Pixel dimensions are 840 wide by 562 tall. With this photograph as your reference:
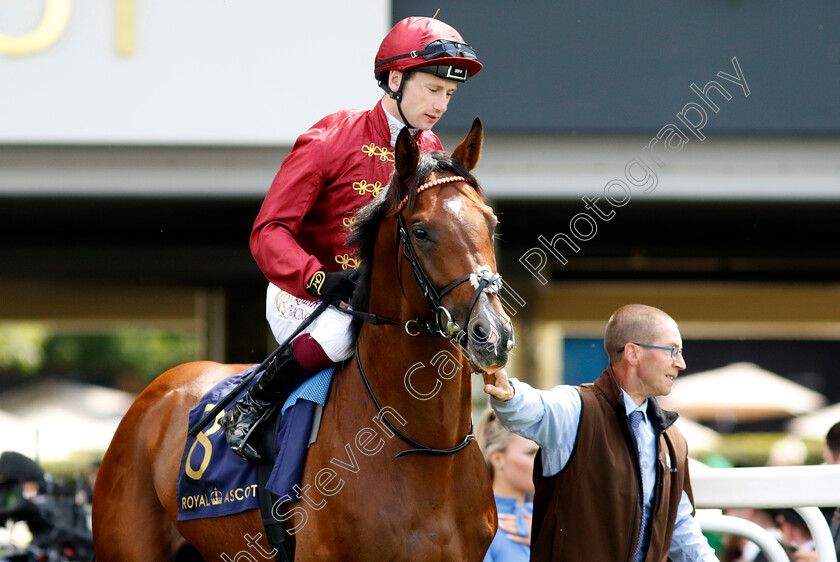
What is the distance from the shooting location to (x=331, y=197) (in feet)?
10.5

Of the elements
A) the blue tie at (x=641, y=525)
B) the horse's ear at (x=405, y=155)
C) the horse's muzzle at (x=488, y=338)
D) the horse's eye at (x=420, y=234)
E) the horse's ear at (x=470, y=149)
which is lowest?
the blue tie at (x=641, y=525)

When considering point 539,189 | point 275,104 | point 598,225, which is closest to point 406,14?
point 275,104

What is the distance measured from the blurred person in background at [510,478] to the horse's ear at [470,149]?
4.64ft

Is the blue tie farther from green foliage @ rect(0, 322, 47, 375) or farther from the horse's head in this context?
green foliage @ rect(0, 322, 47, 375)

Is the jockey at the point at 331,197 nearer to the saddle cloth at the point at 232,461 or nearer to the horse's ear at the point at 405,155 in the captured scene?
the saddle cloth at the point at 232,461

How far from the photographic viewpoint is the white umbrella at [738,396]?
11.2 m

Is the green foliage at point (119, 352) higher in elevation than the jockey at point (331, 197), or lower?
lower

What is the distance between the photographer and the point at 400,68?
3.00 m

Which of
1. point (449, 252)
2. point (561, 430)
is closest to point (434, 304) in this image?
point (449, 252)

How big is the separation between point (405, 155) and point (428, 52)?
0.39 meters

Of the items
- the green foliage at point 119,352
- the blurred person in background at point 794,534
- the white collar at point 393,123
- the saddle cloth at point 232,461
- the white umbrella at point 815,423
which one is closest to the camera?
the saddle cloth at point 232,461

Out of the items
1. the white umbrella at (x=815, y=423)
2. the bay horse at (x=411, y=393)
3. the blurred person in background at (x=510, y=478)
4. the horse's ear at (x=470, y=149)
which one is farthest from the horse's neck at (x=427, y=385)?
the white umbrella at (x=815, y=423)

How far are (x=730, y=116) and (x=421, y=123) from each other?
480cm

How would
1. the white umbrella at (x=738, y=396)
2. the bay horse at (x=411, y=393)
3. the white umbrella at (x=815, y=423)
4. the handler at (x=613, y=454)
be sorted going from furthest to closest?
the white umbrella at (x=738, y=396)
the white umbrella at (x=815, y=423)
the handler at (x=613, y=454)
the bay horse at (x=411, y=393)
